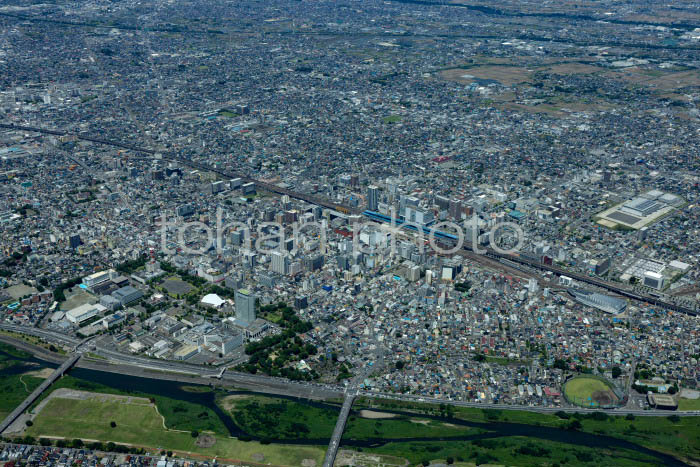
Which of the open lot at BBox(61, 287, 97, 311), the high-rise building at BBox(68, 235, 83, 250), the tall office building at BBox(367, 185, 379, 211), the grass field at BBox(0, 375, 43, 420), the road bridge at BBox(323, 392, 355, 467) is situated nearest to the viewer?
the road bridge at BBox(323, 392, 355, 467)

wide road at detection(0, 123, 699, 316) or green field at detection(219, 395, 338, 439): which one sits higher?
wide road at detection(0, 123, 699, 316)

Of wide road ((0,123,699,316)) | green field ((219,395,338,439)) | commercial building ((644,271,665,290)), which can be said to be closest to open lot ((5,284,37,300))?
green field ((219,395,338,439))

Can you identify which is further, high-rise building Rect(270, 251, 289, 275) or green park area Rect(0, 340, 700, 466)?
high-rise building Rect(270, 251, 289, 275)

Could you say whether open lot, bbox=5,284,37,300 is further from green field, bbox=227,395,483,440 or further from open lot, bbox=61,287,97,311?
green field, bbox=227,395,483,440

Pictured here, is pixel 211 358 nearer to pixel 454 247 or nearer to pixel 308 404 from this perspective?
pixel 308 404

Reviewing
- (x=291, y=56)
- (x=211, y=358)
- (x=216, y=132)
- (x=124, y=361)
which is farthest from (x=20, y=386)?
(x=291, y=56)

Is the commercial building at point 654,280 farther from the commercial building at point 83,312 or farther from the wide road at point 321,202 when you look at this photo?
the commercial building at point 83,312

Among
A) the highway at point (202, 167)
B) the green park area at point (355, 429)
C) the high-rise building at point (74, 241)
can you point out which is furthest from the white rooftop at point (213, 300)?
the highway at point (202, 167)
